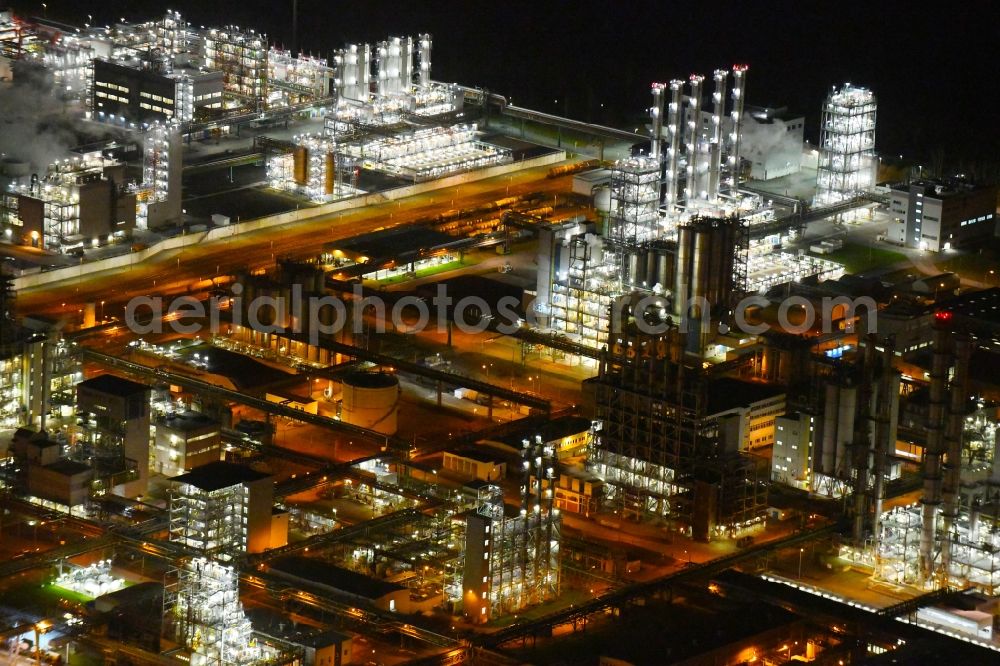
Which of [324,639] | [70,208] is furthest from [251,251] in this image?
[324,639]

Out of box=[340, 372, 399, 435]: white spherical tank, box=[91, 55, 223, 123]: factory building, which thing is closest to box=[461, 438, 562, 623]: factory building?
box=[340, 372, 399, 435]: white spherical tank

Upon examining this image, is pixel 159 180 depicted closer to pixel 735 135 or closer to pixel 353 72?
pixel 353 72

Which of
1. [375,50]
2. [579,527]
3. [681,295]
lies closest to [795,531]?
[579,527]

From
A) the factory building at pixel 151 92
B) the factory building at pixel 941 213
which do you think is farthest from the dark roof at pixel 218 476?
the factory building at pixel 151 92

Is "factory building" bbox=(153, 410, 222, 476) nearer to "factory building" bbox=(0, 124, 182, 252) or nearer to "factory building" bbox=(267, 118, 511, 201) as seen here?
"factory building" bbox=(0, 124, 182, 252)

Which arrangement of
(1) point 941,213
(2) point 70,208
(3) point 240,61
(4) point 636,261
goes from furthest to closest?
(3) point 240,61 → (1) point 941,213 → (2) point 70,208 → (4) point 636,261

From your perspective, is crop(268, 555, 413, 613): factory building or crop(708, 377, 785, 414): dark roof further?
crop(708, 377, 785, 414): dark roof

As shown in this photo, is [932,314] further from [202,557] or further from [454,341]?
[202,557]
